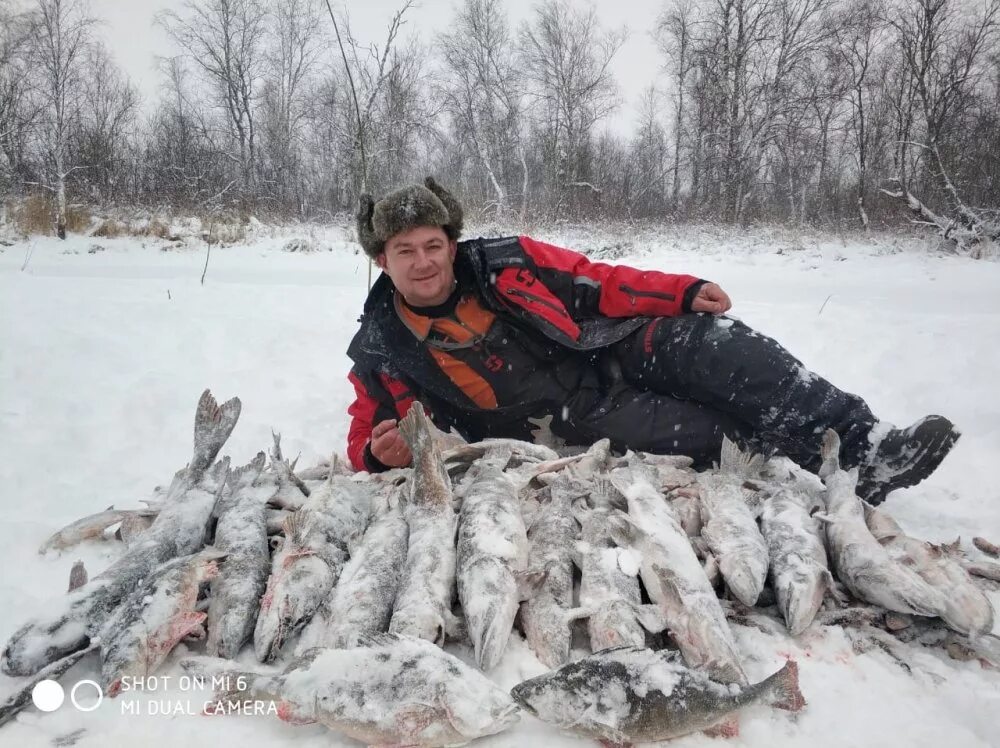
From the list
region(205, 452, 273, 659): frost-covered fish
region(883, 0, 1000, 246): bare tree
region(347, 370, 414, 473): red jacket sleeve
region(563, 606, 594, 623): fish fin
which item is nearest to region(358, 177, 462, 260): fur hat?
region(347, 370, 414, 473): red jacket sleeve

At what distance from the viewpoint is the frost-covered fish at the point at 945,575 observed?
1899 millimetres

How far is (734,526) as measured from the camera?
2414 millimetres

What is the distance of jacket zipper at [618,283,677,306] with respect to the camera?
3.35 meters

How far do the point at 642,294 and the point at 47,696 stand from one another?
3115 millimetres

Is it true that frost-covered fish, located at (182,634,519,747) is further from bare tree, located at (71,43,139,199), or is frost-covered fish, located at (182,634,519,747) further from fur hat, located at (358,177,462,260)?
bare tree, located at (71,43,139,199)

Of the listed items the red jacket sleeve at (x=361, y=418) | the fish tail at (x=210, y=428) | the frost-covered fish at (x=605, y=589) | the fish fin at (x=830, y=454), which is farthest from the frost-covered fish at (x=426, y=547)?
the fish fin at (x=830, y=454)

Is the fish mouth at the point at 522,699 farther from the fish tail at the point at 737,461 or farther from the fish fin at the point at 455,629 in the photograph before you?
the fish tail at the point at 737,461

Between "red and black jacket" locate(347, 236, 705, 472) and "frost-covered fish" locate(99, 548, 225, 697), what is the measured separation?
1.35m

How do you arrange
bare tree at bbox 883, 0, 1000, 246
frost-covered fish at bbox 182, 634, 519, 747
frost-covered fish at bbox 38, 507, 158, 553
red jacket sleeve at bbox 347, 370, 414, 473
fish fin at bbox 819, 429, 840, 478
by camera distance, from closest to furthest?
frost-covered fish at bbox 182, 634, 519, 747
frost-covered fish at bbox 38, 507, 158, 553
fish fin at bbox 819, 429, 840, 478
red jacket sleeve at bbox 347, 370, 414, 473
bare tree at bbox 883, 0, 1000, 246

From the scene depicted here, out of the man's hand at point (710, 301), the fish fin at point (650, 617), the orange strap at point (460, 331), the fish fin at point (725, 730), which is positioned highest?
the man's hand at point (710, 301)

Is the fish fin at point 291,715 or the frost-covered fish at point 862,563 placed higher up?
the frost-covered fish at point 862,563

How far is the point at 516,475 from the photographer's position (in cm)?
298

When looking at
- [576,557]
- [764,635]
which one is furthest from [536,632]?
[764,635]

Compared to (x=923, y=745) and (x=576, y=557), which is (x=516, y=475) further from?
(x=923, y=745)
